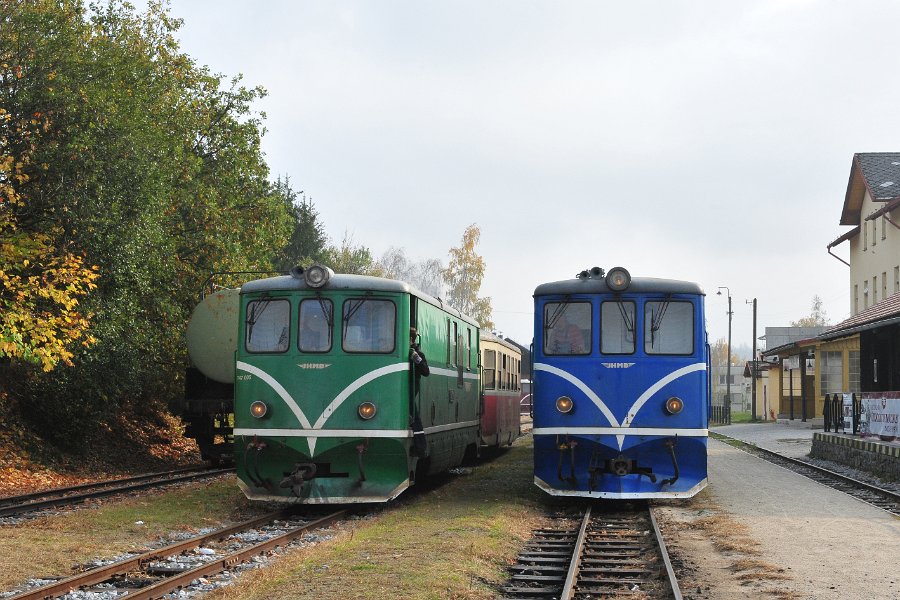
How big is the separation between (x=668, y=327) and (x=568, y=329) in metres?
1.30

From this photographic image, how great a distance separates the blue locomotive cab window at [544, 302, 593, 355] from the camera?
45.3 feet

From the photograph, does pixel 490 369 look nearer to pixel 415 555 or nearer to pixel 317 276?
pixel 317 276

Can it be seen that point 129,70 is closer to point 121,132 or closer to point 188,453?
point 121,132

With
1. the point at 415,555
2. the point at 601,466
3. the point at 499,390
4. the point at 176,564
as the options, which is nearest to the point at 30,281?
the point at 176,564

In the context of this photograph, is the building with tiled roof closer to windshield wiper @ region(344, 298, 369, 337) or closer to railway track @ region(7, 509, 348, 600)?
windshield wiper @ region(344, 298, 369, 337)

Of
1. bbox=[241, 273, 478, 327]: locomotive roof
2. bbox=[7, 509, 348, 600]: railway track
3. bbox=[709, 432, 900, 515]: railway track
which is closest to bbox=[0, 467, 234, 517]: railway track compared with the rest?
bbox=[7, 509, 348, 600]: railway track

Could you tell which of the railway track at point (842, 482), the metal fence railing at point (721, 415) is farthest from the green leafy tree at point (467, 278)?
the railway track at point (842, 482)

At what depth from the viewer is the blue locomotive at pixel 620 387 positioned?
1330cm

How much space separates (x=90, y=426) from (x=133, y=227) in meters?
4.43

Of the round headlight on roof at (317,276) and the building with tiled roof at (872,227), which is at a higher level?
the building with tiled roof at (872,227)

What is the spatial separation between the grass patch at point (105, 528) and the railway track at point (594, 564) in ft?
12.2

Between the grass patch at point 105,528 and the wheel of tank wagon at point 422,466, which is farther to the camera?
the wheel of tank wagon at point 422,466

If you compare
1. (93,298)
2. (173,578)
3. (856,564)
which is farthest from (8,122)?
(856,564)

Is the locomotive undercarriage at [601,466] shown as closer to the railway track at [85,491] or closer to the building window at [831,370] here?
the railway track at [85,491]
